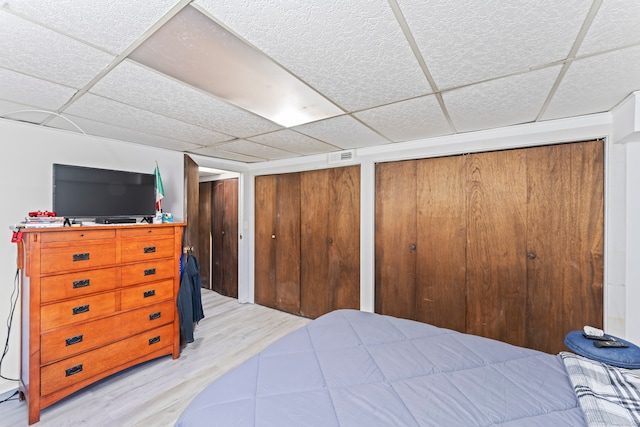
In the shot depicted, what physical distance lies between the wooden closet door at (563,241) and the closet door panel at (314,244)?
2.18 metres

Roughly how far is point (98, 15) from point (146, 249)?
1.92 m

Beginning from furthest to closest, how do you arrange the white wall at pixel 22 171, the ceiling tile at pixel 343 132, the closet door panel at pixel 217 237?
1. the closet door panel at pixel 217 237
2. the ceiling tile at pixel 343 132
3. the white wall at pixel 22 171

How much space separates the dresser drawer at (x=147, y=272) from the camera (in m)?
2.34

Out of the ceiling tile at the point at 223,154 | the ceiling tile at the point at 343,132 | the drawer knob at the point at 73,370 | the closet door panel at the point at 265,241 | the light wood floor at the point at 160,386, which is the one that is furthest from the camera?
the closet door panel at the point at 265,241

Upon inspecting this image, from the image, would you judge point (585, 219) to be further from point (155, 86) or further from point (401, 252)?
point (155, 86)

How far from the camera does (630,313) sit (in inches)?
80.5

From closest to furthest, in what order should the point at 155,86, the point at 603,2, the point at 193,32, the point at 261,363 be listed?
1. the point at 603,2
2. the point at 193,32
3. the point at 261,363
4. the point at 155,86

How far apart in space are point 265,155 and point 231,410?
3108 mm

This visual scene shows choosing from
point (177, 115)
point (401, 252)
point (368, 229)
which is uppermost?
point (177, 115)

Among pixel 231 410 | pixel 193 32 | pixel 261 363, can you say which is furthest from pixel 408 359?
pixel 193 32

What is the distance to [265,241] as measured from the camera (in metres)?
4.21

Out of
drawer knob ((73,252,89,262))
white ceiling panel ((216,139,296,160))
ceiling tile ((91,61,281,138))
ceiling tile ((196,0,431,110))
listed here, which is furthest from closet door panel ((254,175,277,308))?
ceiling tile ((196,0,431,110))

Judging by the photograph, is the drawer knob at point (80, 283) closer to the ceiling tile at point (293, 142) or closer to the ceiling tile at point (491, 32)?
the ceiling tile at point (293, 142)

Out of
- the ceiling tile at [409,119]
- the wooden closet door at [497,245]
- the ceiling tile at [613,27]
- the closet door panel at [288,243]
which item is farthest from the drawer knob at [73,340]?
the ceiling tile at [613,27]
